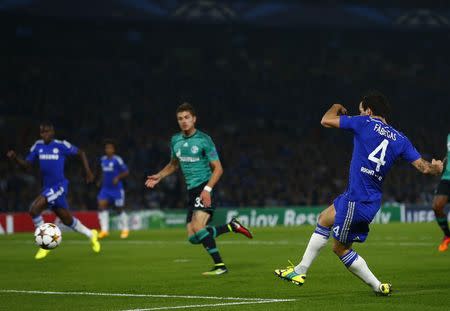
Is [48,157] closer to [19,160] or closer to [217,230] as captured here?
[19,160]

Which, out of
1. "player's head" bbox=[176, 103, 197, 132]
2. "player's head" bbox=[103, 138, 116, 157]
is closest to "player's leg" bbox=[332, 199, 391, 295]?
"player's head" bbox=[176, 103, 197, 132]

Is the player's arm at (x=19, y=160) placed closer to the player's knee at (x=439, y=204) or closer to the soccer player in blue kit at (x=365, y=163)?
the player's knee at (x=439, y=204)

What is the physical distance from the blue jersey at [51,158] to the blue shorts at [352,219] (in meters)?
9.74

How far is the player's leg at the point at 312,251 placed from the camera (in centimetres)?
1071

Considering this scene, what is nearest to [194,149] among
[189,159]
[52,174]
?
[189,159]

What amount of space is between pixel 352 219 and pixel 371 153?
0.72m

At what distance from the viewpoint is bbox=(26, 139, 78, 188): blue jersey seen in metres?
19.0

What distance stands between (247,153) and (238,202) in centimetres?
394

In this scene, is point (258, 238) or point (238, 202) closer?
point (258, 238)

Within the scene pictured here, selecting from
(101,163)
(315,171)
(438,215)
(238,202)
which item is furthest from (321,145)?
(438,215)

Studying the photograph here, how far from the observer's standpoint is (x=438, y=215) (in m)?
19.5

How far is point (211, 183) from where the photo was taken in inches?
547

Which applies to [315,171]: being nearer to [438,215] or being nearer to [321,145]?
[321,145]

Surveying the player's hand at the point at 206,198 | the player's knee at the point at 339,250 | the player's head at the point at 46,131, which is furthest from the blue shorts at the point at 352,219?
the player's head at the point at 46,131
